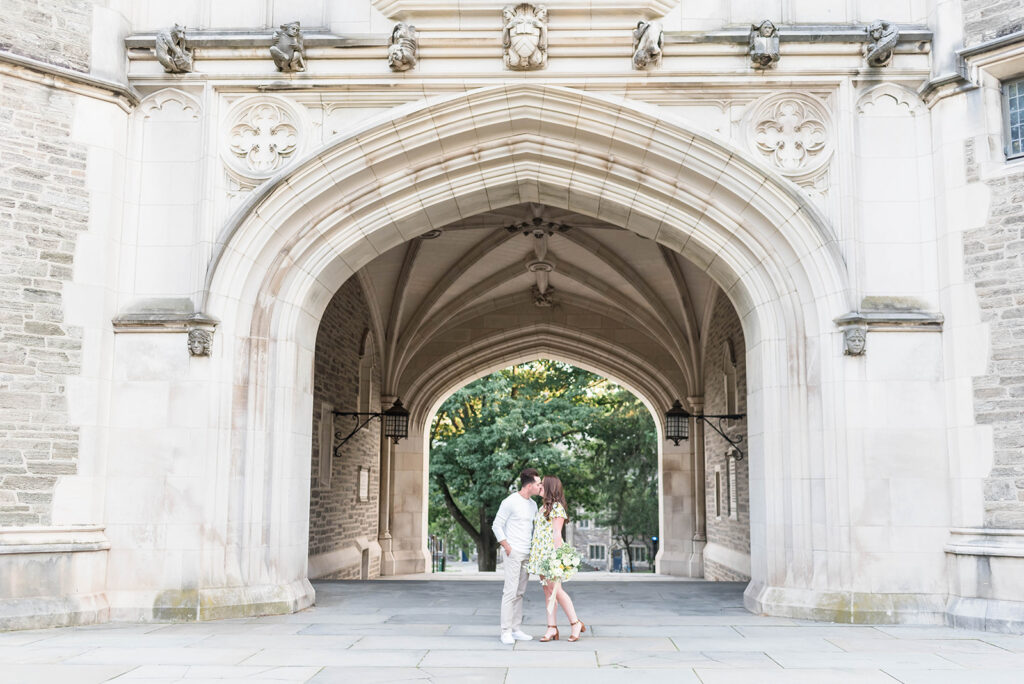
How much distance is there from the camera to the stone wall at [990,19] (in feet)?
24.3

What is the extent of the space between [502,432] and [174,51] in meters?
16.1

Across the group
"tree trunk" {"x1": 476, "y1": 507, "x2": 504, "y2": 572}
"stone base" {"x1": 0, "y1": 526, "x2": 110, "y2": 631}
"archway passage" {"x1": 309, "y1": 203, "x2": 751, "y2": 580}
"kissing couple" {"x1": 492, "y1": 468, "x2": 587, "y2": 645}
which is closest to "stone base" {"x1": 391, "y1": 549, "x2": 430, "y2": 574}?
"archway passage" {"x1": 309, "y1": 203, "x2": 751, "y2": 580}

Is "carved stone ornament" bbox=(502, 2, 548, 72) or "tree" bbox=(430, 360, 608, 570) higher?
"carved stone ornament" bbox=(502, 2, 548, 72)

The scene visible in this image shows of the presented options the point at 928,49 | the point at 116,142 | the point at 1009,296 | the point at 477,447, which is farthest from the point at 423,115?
the point at 477,447

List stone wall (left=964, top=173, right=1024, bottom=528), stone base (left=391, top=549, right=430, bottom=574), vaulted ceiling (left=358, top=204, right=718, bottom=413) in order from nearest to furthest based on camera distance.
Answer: stone wall (left=964, top=173, right=1024, bottom=528)
vaulted ceiling (left=358, top=204, right=718, bottom=413)
stone base (left=391, top=549, right=430, bottom=574)

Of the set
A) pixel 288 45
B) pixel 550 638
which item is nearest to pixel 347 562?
pixel 550 638

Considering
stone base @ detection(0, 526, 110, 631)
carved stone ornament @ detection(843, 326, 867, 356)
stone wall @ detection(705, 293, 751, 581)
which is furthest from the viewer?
stone wall @ detection(705, 293, 751, 581)

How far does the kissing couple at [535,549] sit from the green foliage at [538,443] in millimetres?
16684

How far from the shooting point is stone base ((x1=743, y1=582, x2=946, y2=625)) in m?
7.28

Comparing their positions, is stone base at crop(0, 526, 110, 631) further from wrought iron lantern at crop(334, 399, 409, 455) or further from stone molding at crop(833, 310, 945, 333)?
stone molding at crop(833, 310, 945, 333)

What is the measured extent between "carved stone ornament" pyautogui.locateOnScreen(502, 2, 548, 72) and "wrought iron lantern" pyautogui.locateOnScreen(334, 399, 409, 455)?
6077 millimetres

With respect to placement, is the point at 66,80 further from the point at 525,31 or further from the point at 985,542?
the point at 985,542

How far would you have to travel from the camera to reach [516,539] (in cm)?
624

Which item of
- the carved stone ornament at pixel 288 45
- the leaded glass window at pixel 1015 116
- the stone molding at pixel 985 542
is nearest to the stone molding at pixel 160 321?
the carved stone ornament at pixel 288 45
